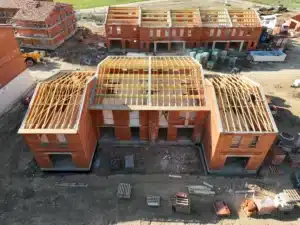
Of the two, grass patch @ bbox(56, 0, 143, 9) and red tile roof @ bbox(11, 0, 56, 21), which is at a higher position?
red tile roof @ bbox(11, 0, 56, 21)

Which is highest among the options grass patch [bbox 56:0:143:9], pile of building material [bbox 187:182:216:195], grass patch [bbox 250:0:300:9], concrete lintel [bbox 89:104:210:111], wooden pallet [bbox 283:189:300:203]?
concrete lintel [bbox 89:104:210:111]

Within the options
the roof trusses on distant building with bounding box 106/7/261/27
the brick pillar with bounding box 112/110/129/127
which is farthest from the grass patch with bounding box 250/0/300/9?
the brick pillar with bounding box 112/110/129/127

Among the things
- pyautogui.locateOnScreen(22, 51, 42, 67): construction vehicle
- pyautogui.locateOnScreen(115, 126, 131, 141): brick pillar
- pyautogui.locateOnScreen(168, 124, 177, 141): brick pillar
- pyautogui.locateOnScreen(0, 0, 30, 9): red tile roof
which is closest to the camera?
pyautogui.locateOnScreen(168, 124, 177, 141): brick pillar

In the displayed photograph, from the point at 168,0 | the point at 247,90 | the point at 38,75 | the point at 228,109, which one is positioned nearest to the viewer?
the point at 228,109

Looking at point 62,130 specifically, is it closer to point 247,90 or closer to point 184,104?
point 184,104

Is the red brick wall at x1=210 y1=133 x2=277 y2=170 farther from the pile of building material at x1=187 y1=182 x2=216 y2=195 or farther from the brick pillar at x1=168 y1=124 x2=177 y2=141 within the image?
the brick pillar at x1=168 y1=124 x2=177 y2=141

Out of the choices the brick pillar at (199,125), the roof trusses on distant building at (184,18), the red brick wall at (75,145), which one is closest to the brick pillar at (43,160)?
the red brick wall at (75,145)

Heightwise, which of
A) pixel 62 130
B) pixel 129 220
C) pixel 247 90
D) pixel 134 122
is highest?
pixel 247 90

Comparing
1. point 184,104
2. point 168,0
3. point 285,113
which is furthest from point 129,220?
point 168,0
